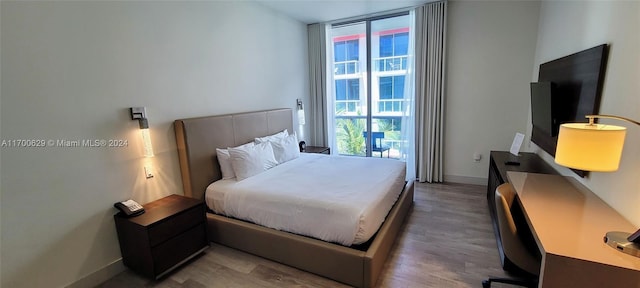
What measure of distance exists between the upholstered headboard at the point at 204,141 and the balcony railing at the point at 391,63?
2.30 meters

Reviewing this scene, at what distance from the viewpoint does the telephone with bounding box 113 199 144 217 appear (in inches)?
85.7

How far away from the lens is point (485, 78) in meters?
3.86

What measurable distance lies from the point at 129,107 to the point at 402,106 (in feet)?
12.1

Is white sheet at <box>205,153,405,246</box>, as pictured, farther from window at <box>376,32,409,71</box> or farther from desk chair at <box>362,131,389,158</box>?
window at <box>376,32,409,71</box>

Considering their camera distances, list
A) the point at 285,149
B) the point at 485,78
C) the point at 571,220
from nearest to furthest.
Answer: the point at 571,220 → the point at 285,149 → the point at 485,78

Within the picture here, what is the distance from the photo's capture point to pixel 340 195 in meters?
2.31

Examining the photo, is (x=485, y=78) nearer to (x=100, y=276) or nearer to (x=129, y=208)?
(x=129, y=208)

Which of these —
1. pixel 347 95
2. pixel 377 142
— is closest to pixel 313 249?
pixel 377 142

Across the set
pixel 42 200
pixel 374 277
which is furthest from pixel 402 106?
pixel 42 200

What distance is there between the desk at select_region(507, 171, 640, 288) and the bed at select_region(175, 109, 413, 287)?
102 centimetres

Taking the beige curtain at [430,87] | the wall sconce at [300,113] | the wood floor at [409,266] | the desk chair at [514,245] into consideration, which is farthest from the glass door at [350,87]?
the desk chair at [514,245]

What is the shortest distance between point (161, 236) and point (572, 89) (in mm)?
3487

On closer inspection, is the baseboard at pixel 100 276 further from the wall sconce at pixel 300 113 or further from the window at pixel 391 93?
the window at pixel 391 93

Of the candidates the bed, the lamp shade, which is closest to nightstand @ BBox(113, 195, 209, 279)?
the bed
